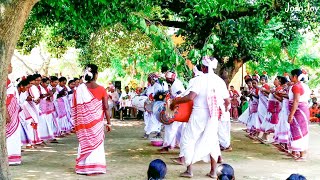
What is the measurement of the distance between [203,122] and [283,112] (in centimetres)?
342

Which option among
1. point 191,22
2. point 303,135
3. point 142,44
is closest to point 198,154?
point 303,135

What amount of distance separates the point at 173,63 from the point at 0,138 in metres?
2.72

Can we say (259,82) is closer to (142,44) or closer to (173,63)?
(173,63)

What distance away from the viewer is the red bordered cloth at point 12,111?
888 centimetres

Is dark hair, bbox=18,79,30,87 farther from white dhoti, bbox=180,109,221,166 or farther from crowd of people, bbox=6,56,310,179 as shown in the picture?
white dhoti, bbox=180,109,221,166

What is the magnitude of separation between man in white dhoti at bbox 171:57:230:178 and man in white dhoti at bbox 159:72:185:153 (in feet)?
7.24

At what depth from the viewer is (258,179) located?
775 cm

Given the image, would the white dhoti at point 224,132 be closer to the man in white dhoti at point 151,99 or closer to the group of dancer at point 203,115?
the man in white dhoti at point 151,99

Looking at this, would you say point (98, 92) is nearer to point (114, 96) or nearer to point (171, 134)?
point (171, 134)

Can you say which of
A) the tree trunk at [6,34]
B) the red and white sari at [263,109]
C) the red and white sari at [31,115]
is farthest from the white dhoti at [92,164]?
the red and white sari at [263,109]

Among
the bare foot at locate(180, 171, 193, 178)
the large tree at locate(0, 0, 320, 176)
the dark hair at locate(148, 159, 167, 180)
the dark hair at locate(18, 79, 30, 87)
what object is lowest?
the bare foot at locate(180, 171, 193, 178)

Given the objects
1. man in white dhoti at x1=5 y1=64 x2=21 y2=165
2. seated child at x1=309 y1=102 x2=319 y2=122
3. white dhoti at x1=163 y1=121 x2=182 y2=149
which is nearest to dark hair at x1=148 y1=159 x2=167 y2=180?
man in white dhoti at x1=5 y1=64 x2=21 y2=165

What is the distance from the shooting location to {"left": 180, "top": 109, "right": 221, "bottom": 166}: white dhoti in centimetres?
783

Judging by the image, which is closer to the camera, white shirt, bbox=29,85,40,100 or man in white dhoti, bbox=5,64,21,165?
man in white dhoti, bbox=5,64,21,165
